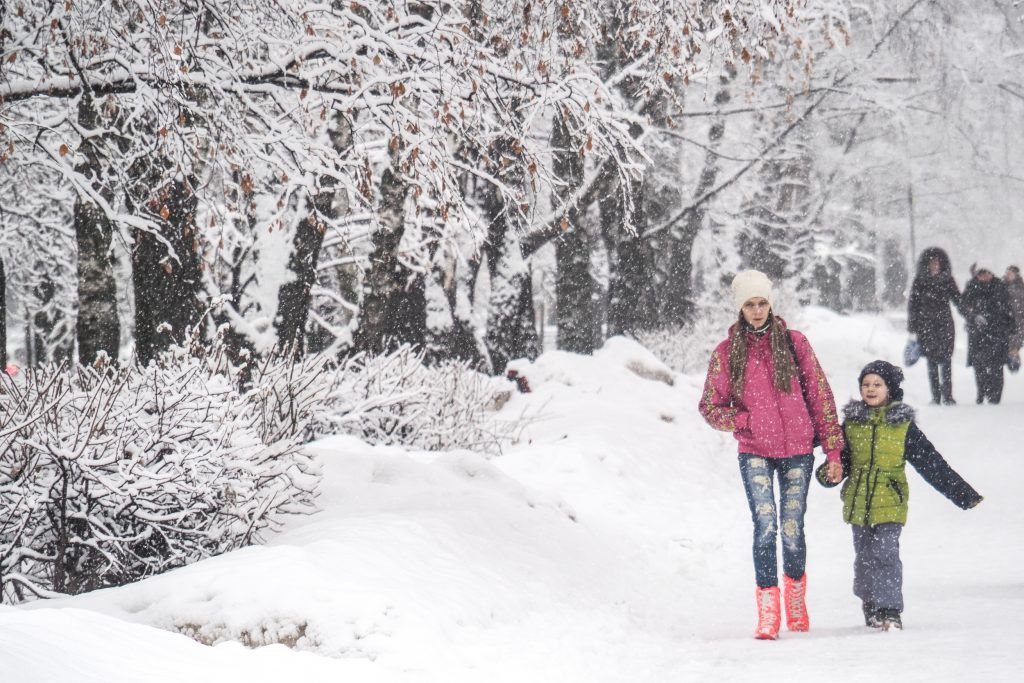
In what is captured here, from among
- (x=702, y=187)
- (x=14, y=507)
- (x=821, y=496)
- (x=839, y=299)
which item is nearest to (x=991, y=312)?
(x=821, y=496)

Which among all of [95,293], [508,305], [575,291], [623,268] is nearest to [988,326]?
[623,268]

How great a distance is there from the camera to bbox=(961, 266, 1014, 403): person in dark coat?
43.2 feet

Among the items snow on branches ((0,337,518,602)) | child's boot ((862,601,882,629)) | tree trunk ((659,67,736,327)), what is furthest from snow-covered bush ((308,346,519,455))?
tree trunk ((659,67,736,327))

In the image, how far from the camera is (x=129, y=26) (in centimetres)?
676

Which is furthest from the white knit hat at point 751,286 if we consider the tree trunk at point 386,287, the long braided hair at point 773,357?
the tree trunk at point 386,287

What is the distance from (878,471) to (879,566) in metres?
0.48

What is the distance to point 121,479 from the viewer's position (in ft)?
16.1

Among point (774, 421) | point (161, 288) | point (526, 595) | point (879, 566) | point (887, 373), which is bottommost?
point (526, 595)

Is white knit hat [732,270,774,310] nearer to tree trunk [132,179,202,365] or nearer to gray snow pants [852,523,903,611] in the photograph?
gray snow pants [852,523,903,611]

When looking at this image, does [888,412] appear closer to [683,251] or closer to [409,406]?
[409,406]

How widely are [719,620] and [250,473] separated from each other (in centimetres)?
278

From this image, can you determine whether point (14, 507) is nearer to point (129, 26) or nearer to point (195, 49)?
point (195, 49)

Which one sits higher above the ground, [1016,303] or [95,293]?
[95,293]

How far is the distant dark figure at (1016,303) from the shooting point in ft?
46.2
